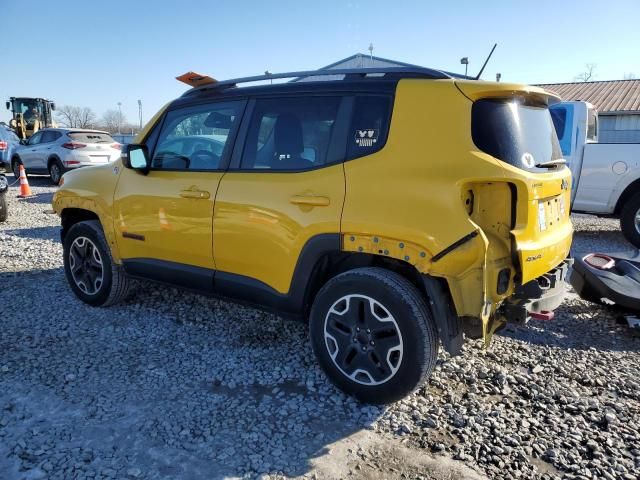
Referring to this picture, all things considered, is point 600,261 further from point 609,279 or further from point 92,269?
point 92,269

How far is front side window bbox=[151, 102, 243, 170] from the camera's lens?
141 inches

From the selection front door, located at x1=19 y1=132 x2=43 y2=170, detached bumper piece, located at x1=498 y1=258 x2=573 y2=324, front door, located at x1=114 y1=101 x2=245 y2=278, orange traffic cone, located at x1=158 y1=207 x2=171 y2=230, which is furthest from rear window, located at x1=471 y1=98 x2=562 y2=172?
front door, located at x1=19 y1=132 x2=43 y2=170

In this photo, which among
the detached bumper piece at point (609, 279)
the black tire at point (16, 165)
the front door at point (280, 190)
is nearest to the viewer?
the front door at point (280, 190)

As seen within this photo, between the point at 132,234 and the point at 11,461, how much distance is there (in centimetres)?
203

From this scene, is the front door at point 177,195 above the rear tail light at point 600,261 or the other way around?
above

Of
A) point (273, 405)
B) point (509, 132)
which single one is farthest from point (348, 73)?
point (273, 405)

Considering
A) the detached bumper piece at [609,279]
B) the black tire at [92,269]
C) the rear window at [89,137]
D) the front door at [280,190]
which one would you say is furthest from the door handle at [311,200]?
the rear window at [89,137]

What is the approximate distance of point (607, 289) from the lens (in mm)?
4320

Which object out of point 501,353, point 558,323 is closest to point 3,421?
point 501,353

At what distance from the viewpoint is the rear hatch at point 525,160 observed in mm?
2566

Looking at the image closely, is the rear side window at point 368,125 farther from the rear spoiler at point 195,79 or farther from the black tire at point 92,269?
the black tire at point 92,269

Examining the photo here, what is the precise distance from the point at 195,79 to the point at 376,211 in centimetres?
211

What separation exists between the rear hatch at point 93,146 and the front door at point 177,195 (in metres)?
10.8

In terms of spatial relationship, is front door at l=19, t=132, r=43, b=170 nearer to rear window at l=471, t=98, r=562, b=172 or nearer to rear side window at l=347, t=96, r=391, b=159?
rear side window at l=347, t=96, r=391, b=159
